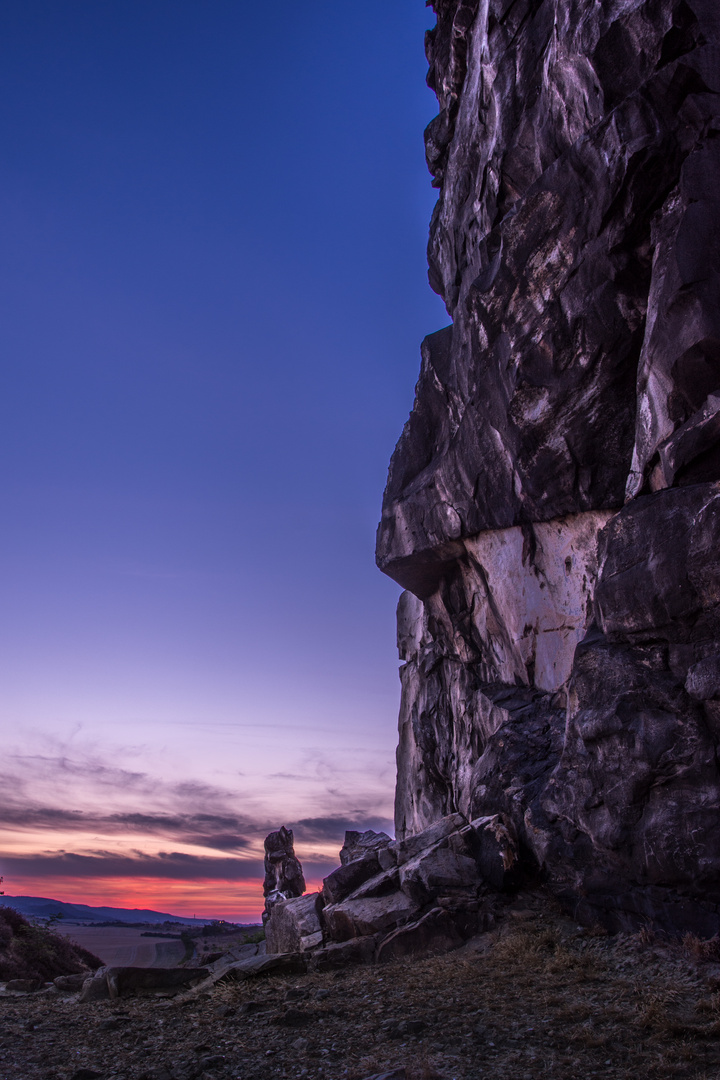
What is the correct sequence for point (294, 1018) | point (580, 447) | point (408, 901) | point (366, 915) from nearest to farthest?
point (294, 1018), point (366, 915), point (408, 901), point (580, 447)

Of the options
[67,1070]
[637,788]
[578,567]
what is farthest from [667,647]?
[67,1070]

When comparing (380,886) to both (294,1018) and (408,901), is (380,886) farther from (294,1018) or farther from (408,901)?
(294,1018)

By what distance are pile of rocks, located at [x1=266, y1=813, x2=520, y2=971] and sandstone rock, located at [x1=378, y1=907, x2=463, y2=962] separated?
25 mm

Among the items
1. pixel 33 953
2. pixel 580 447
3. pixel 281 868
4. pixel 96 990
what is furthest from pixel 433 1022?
pixel 281 868

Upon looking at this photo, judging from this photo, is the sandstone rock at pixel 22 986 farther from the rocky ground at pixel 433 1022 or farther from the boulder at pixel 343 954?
the boulder at pixel 343 954

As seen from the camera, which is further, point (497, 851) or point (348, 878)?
point (348, 878)

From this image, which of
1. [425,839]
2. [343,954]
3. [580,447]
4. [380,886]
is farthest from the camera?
[425,839]

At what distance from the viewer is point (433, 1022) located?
43.8 ft

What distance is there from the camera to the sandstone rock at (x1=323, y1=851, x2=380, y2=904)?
25531 mm

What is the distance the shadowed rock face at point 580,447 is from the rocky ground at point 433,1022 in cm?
291

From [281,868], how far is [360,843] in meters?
19.7

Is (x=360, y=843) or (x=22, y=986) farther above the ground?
(x=360, y=843)

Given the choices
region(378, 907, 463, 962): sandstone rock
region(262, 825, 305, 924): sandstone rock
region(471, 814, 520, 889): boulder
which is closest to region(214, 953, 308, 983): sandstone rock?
region(378, 907, 463, 962): sandstone rock

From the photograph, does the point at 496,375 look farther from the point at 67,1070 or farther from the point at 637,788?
the point at 67,1070
